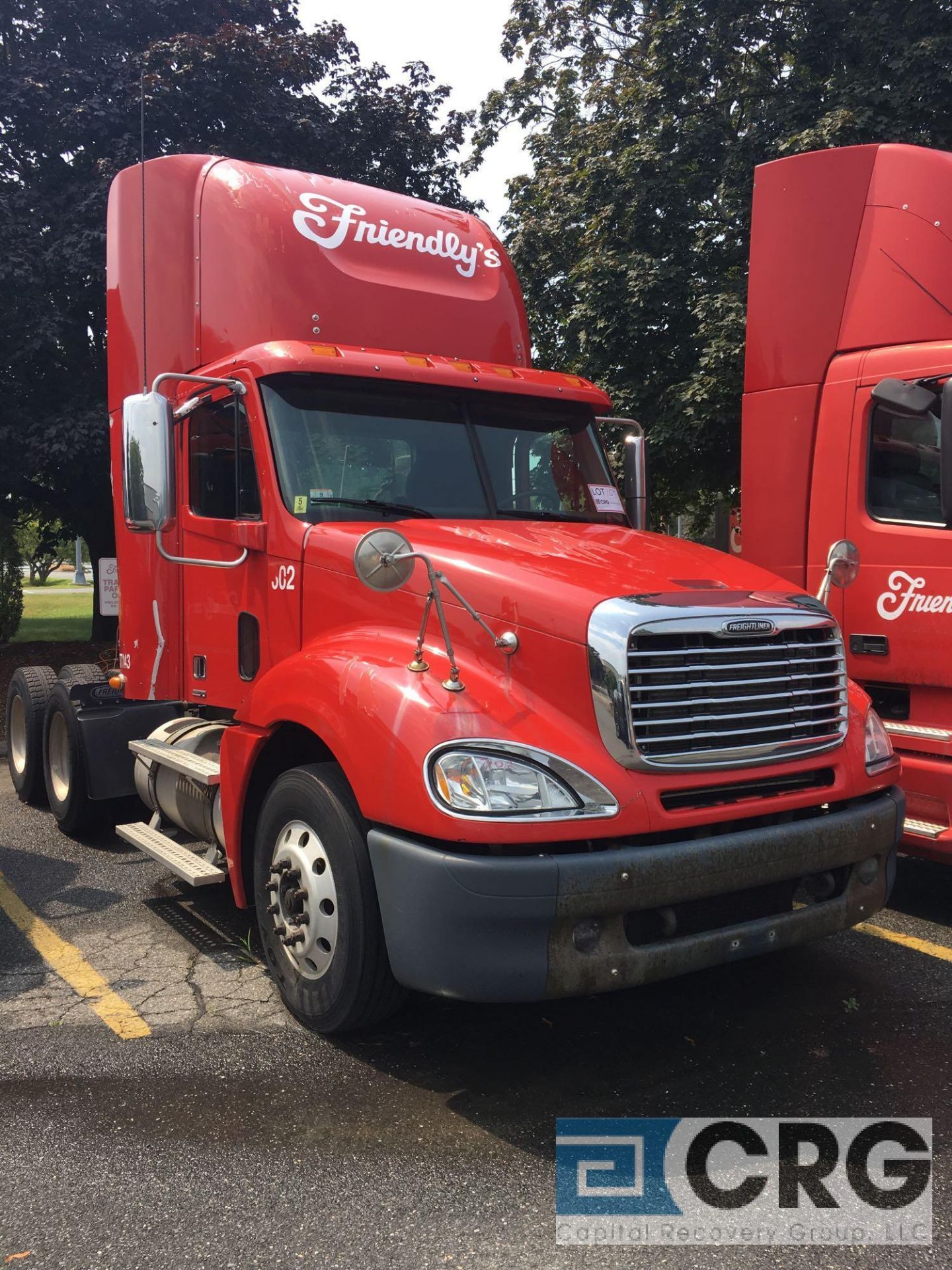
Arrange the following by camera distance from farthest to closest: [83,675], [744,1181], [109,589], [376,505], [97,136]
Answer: [97,136], [83,675], [109,589], [376,505], [744,1181]

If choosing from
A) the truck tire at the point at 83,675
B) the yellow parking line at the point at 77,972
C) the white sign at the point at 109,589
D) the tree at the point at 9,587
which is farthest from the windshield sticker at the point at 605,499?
the tree at the point at 9,587

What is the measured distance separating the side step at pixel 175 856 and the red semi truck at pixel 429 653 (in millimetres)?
24

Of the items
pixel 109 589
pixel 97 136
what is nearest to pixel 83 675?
pixel 109 589

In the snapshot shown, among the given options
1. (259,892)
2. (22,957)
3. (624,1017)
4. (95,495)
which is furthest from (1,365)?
(624,1017)

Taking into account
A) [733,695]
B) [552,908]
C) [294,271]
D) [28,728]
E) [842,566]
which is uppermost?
[294,271]

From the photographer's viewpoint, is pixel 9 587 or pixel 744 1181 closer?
pixel 744 1181

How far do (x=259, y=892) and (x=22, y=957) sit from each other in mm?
1508

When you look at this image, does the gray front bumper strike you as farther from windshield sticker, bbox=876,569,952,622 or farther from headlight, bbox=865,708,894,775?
windshield sticker, bbox=876,569,952,622

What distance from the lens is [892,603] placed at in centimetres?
544

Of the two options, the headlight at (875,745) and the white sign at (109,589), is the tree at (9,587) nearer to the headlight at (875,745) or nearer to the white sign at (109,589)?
the white sign at (109,589)

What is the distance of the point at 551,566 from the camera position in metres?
3.94

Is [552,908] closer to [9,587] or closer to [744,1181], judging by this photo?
[744,1181]

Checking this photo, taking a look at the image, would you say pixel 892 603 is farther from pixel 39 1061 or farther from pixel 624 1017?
pixel 39 1061

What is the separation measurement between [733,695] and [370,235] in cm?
340
